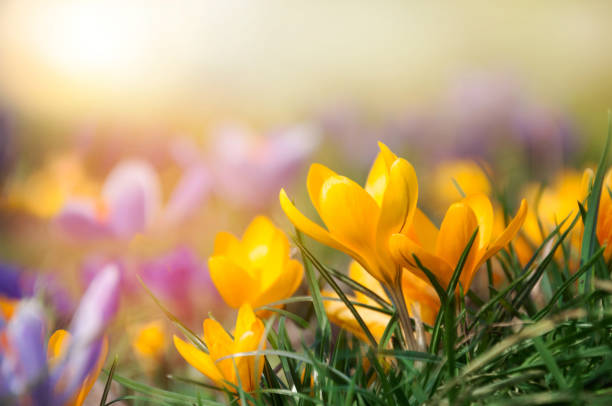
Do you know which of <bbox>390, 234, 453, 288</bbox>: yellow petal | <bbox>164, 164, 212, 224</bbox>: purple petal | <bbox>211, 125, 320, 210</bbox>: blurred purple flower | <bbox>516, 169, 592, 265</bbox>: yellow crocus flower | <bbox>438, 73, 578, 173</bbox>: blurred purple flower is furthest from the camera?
<bbox>438, 73, 578, 173</bbox>: blurred purple flower

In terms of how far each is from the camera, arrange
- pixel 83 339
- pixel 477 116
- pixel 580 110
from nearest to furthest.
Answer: pixel 83 339 < pixel 477 116 < pixel 580 110

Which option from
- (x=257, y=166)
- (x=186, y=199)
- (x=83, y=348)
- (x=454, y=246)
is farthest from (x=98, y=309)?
(x=257, y=166)

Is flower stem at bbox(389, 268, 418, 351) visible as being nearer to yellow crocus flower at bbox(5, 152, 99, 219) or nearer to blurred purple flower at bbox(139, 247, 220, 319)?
blurred purple flower at bbox(139, 247, 220, 319)

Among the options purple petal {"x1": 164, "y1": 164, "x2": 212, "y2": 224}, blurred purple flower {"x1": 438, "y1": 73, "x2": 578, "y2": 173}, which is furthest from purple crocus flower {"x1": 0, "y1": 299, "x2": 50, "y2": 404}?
blurred purple flower {"x1": 438, "y1": 73, "x2": 578, "y2": 173}

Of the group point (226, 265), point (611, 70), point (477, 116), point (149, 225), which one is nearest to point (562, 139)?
point (477, 116)

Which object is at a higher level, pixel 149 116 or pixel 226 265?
pixel 226 265

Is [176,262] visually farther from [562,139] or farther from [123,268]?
[562,139]
